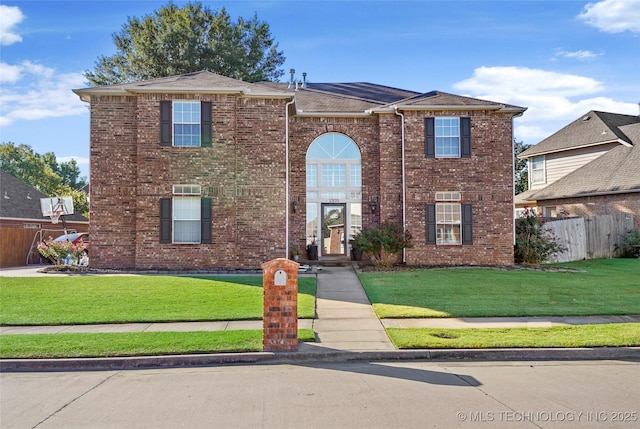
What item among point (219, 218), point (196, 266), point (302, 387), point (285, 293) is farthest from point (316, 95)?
point (302, 387)

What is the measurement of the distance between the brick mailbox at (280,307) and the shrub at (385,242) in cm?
947

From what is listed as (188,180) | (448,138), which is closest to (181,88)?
(188,180)

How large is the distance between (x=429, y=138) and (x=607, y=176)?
11.0m

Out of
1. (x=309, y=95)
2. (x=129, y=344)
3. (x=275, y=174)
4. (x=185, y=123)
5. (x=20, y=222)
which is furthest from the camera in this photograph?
(x=20, y=222)

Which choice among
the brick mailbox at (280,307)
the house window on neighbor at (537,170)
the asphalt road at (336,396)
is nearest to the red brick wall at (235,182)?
the brick mailbox at (280,307)

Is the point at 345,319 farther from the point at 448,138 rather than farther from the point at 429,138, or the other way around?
the point at 448,138

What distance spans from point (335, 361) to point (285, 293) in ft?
4.21

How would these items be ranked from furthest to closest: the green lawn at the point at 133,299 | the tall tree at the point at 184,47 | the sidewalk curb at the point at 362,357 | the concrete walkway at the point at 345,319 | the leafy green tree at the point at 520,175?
the leafy green tree at the point at 520,175, the tall tree at the point at 184,47, the green lawn at the point at 133,299, the concrete walkway at the point at 345,319, the sidewalk curb at the point at 362,357

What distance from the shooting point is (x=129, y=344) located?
830 cm

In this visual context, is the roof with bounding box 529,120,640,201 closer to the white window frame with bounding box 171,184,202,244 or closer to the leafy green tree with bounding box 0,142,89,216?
the white window frame with bounding box 171,184,202,244

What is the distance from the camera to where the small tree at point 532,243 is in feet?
63.2

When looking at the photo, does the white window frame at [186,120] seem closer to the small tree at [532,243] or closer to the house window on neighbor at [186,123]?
the house window on neighbor at [186,123]

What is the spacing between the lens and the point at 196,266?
17406mm

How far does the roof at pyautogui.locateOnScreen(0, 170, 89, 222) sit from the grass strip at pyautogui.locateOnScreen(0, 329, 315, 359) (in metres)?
21.8
